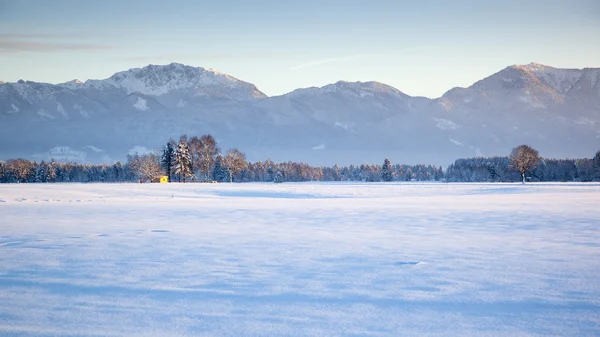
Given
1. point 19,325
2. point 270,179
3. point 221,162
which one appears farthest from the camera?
point 270,179

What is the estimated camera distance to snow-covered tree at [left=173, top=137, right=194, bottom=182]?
2729 inches

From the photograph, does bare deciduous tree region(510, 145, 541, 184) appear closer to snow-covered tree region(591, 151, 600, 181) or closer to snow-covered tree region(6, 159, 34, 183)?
snow-covered tree region(591, 151, 600, 181)

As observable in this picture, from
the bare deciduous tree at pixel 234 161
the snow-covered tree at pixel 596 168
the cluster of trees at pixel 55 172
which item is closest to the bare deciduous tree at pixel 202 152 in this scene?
the bare deciduous tree at pixel 234 161

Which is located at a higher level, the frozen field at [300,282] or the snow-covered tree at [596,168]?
the snow-covered tree at [596,168]

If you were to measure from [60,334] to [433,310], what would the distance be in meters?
4.85

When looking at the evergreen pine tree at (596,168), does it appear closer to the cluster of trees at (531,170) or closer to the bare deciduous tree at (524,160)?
the cluster of trees at (531,170)

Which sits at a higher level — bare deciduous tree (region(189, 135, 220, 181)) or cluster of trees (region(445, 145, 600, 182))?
bare deciduous tree (region(189, 135, 220, 181))

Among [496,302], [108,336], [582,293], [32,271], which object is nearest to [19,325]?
[108,336]

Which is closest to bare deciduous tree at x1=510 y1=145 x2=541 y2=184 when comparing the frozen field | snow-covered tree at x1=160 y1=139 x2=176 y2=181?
snow-covered tree at x1=160 y1=139 x2=176 y2=181

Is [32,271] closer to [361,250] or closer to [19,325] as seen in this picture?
[19,325]

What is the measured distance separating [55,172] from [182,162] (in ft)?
221

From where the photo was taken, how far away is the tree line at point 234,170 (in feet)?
246

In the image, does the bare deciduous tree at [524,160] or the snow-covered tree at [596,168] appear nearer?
the bare deciduous tree at [524,160]

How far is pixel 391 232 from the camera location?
13.8 meters
